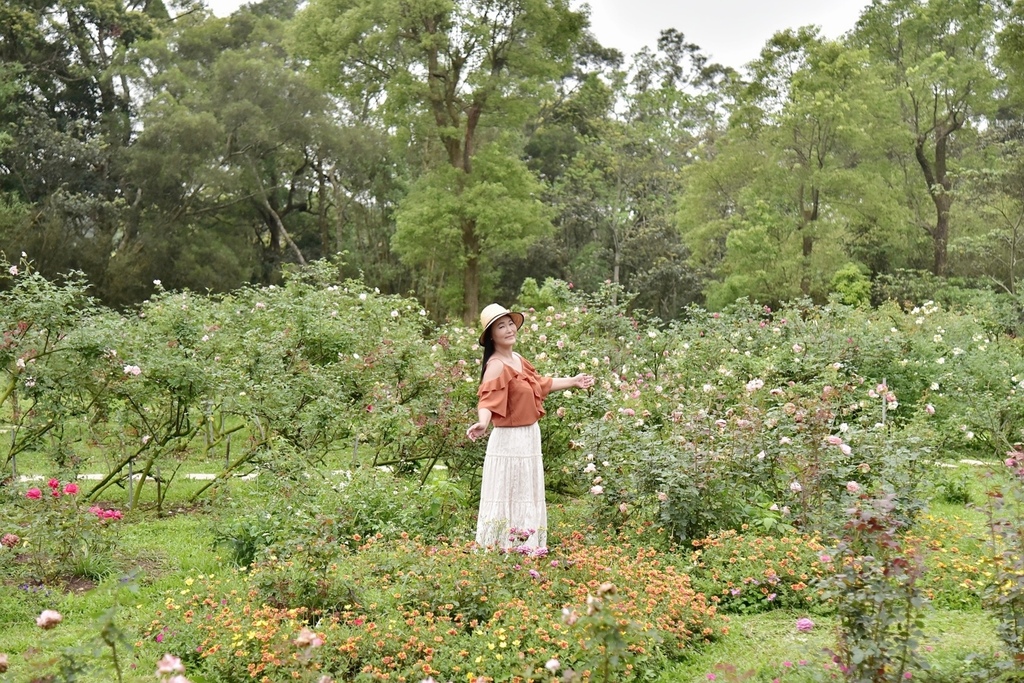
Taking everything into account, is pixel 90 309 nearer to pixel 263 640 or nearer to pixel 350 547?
pixel 350 547

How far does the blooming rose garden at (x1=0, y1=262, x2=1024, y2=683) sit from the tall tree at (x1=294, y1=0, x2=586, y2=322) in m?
12.8

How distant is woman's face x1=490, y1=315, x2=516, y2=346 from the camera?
16.9 ft

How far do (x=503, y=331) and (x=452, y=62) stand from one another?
60.9ft

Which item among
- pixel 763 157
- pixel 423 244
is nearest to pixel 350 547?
pixel 423 244

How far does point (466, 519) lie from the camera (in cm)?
622

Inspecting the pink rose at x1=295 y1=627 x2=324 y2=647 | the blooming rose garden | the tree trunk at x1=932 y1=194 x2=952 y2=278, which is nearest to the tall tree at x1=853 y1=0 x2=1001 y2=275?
the tree trunk at x1=932 y1=194 x2=952 y2=278

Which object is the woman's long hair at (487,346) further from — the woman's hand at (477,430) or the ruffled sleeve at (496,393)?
the woman's hand at (477,430)

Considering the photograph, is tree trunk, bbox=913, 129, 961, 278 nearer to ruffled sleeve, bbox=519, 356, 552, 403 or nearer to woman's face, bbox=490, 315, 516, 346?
ruffled sleeve, bbox=519, 356, 552, 403

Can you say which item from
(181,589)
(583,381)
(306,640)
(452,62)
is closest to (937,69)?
(452,62)

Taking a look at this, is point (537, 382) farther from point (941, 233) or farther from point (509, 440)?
point (941, 233)

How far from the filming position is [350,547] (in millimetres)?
5688

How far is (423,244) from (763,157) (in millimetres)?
8243

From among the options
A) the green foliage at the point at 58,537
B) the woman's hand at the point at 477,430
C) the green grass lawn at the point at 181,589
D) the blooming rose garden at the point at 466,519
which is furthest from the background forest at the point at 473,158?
the woman's hand at the point at 477,430

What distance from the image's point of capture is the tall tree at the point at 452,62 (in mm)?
21344
